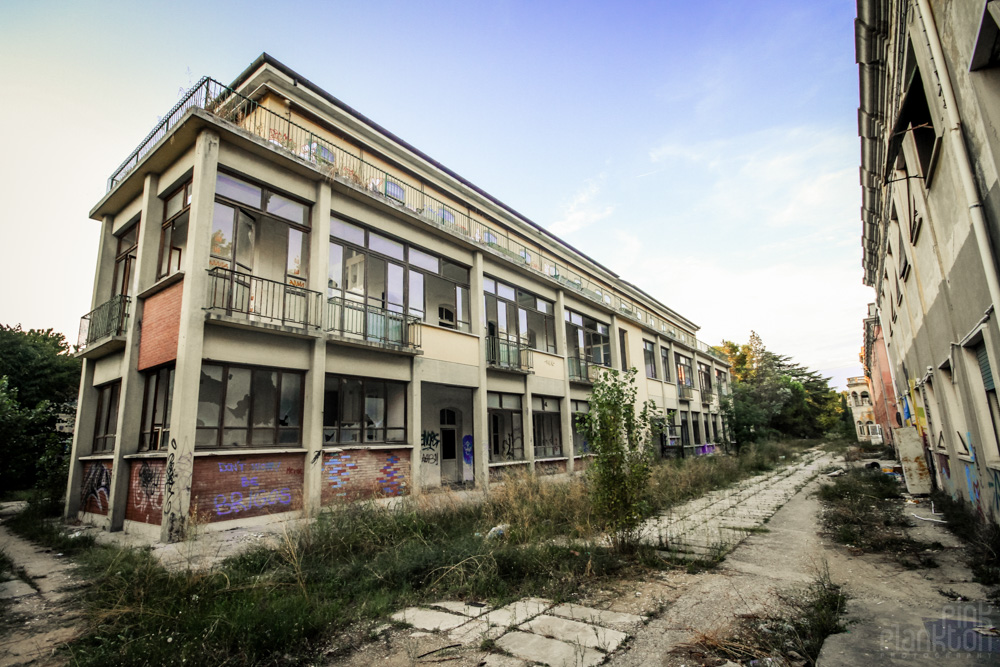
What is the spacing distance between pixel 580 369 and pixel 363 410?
11.8m

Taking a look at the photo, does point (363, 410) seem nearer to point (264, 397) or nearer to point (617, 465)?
point (264, 397)

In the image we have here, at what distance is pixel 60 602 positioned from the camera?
5699mm

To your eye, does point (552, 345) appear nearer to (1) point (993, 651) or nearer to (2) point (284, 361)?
(2) point (284, 361)

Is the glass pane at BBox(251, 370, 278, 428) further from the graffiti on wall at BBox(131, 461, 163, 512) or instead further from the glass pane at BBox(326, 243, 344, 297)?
the glass pane at BBox(326, 243, 344, 297)

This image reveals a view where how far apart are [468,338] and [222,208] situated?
25.3 feet

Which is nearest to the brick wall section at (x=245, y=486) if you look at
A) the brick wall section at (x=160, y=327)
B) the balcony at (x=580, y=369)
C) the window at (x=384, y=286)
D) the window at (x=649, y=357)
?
the brick wall section at (x=160, y=327)

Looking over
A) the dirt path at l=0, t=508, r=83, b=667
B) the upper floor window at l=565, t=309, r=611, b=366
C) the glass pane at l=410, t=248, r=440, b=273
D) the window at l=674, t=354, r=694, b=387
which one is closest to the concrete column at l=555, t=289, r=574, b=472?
the upper floor window at l=565, t=309, r=611, b=366

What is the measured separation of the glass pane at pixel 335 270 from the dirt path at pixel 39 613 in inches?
271

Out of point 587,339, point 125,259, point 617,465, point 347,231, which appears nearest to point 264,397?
point 347,231

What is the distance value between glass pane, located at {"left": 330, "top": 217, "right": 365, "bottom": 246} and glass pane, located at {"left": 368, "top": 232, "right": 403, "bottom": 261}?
292 millimetres

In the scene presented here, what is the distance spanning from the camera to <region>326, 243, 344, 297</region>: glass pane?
12.0 meters

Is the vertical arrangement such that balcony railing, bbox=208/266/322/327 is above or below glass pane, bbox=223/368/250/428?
above

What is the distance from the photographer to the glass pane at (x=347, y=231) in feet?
41.4

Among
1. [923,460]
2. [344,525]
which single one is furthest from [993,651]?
[923,460]
